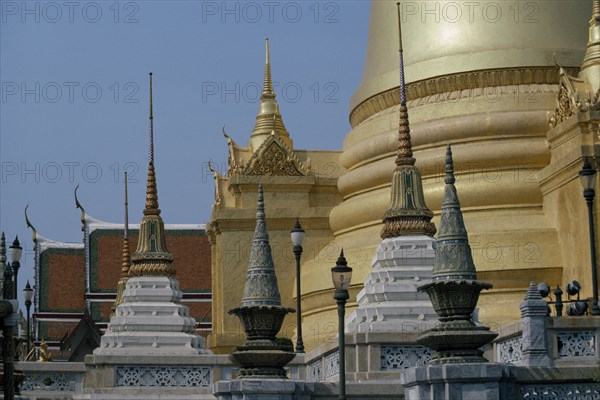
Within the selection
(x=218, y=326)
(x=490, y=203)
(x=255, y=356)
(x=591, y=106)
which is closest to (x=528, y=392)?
(x=255, y=356)

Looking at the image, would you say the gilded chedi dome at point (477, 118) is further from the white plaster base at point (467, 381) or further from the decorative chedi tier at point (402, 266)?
the white plaster base at point (467, 381)

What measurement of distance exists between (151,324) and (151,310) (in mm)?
306

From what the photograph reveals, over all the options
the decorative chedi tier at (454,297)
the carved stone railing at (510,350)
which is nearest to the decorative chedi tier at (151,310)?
the carved stone railing at (510,350)

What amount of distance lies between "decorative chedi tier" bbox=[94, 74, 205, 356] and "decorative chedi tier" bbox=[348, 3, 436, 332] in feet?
13.4

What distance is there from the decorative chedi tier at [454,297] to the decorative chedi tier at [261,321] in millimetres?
2505

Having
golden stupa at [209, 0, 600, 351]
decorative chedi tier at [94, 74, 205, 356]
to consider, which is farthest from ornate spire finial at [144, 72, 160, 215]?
golden stupa at [209, 0, 600, 351]

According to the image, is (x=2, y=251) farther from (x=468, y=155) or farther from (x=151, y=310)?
(x=468, y=155)

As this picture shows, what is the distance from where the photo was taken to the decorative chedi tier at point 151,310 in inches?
1065

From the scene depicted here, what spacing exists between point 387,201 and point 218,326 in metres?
4.49

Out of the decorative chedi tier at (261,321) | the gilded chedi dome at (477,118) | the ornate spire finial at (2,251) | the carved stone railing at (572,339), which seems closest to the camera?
the decorative chedi tier at (261,321)

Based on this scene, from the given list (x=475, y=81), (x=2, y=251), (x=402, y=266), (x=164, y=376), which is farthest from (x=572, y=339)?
(x=475, y=81)

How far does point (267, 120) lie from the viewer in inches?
1348

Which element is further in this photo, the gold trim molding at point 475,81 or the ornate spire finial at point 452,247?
the gold trim molding at point 475,81

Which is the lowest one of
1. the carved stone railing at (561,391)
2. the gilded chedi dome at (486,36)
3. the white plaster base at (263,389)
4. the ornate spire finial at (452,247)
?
the carved stone railing at (561,391)
